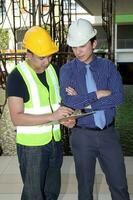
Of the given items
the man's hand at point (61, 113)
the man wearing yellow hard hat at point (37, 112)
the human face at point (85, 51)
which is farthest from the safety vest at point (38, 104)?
the human face at point (85, 51)

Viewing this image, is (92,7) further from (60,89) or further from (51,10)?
(60,89)

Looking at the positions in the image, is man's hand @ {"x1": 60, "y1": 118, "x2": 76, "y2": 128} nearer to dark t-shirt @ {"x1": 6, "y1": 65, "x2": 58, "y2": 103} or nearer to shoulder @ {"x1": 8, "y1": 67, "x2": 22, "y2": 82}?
dark t-shirt @ {"x1": 6, "y1": 65, "x2": 58, "y2": 103}

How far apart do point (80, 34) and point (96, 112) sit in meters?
0.59

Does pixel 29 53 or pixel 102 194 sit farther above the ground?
pixel 29 53

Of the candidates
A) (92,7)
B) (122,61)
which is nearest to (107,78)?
(92,7)

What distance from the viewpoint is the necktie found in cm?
315

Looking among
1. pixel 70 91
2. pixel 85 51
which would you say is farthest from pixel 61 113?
pixel 85 51

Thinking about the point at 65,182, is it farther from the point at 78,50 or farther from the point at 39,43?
the point at 39,43

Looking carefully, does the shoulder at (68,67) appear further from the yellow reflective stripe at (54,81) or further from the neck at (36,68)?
the neck at (36,68)

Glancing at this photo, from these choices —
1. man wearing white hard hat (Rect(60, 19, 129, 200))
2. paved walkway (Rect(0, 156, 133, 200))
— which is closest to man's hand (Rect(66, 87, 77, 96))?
man wearing white hard hat (Rect(60, 19, 129, 200))

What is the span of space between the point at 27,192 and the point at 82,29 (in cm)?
125

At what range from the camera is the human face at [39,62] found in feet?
9.53

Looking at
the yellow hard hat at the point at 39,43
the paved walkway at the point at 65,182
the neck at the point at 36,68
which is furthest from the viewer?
the paved walkway at the point at 65,182

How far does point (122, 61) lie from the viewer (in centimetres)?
3238
